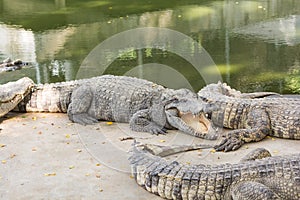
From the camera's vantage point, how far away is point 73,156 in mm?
5062

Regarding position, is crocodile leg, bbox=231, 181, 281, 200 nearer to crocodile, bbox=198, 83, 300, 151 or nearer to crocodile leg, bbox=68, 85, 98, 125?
crocodile, bbox=198, 83, 300, 151

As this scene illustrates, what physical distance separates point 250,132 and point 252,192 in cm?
171

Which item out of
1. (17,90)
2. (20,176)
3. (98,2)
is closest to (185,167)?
(20,176)

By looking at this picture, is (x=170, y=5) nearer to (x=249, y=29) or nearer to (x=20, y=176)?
(x=249, y=29)

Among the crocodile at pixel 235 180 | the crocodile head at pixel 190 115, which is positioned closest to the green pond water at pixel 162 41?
the crocodile head at pixel 190 115

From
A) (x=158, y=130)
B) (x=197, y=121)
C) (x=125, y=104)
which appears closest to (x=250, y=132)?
(x=197, y=121)

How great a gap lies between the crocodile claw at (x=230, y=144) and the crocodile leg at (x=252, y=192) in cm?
137

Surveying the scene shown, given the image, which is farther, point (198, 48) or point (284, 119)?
point (198, 48)

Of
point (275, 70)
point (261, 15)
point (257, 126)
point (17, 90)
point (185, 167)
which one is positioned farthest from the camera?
point (261, 15)

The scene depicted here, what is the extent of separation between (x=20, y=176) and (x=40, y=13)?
8796mm

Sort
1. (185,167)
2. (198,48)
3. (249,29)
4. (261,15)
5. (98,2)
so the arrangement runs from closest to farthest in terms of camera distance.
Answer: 1. (185,167)
2. (198,48)
3. (249,29)
4. (261,15)
5. (98,2)

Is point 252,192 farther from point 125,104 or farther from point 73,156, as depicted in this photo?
point 125,104

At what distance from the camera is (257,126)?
18.0ft

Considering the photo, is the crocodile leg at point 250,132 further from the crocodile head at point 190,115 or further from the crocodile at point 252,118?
the crocodile head at point 190,115
